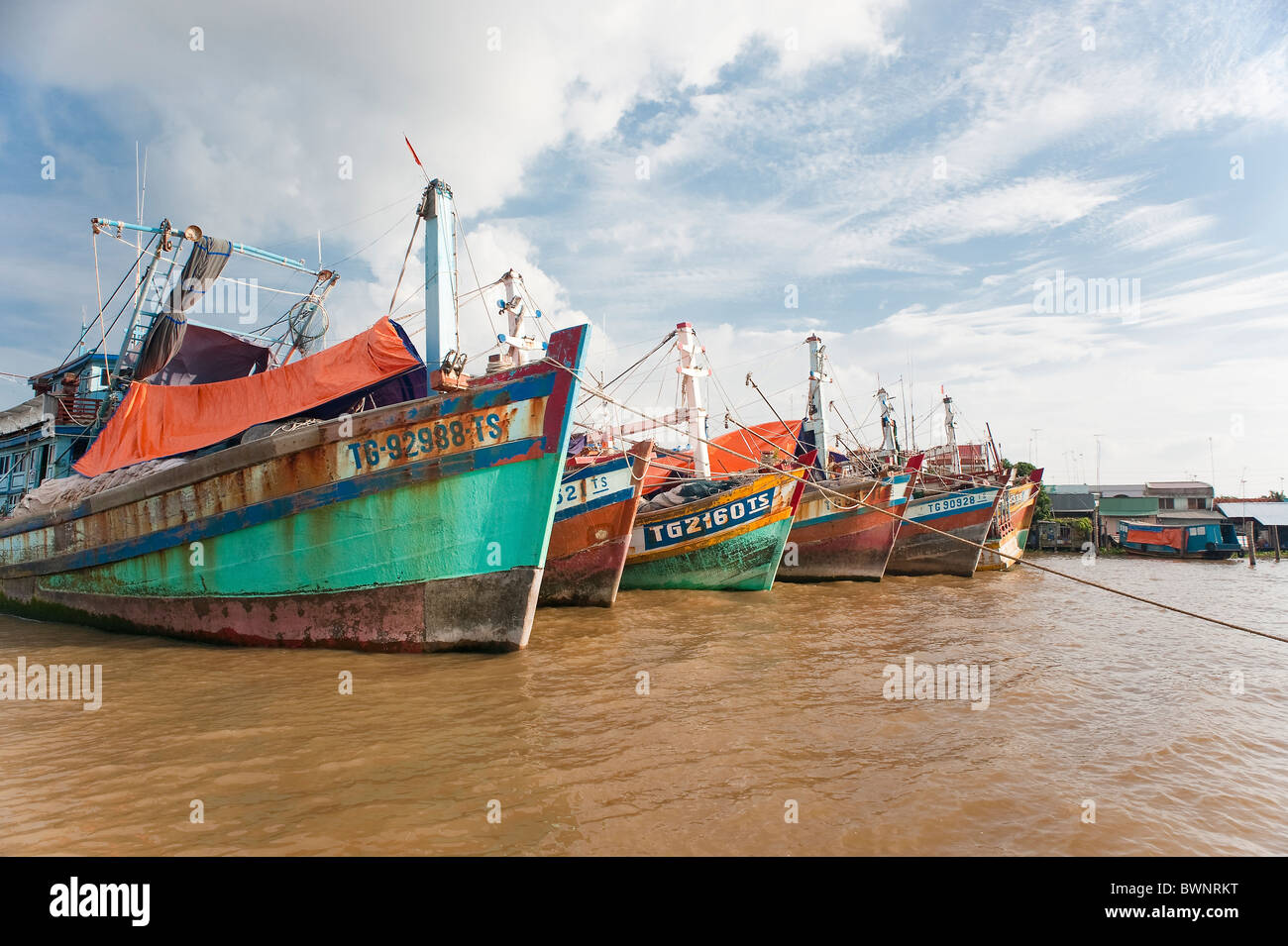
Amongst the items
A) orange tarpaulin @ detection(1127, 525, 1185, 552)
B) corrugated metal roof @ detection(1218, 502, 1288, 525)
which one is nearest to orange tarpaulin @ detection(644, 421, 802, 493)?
orange tarpaulin @ detection(1127, 525, 1185, 552)

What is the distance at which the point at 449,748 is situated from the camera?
14.8 feet

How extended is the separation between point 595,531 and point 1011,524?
20862 millimetres

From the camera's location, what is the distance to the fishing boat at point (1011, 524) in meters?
23.7

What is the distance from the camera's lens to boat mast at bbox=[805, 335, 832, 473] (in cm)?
2105

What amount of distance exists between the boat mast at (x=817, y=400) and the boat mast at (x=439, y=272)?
1507 cm

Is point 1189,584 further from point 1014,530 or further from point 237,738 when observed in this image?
point 237,738

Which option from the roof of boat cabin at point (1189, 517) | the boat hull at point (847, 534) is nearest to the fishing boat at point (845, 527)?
the boat hull at point (847, 534)

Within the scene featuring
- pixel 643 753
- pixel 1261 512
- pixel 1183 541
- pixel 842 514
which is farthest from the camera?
pixel 1261 512

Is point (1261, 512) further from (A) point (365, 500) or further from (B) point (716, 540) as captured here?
(A) point (365, 500)

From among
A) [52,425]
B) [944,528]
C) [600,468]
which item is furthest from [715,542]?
[52,425]

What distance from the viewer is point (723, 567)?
1497cm

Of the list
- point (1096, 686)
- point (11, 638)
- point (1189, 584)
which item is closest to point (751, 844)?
point (1096, 686)

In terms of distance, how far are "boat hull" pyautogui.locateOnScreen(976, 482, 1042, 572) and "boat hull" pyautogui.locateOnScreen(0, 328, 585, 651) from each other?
2092 cm

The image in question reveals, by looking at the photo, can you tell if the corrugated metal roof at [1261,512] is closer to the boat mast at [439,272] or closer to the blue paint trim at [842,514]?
the blue paint trim at [842,514]
